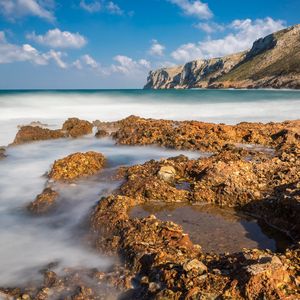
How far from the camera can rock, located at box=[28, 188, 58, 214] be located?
6470 mm

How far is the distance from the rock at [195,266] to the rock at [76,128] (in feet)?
39.5

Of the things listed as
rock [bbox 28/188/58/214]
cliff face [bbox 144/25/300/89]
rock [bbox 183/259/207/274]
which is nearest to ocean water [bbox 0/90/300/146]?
rock [bbox 28/188/58/214]

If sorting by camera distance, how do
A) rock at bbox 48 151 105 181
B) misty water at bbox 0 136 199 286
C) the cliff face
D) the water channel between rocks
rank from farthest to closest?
the cliff face
rock at bbox 48 151 105 181
the water channel between rocks
misty water at bbox 0 136 199 286

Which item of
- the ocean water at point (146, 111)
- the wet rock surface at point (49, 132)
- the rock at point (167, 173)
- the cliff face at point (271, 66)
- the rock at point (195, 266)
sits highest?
the cliff face at point (271, 66)

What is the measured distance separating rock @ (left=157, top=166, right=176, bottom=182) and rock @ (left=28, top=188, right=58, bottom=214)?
206 centimetres

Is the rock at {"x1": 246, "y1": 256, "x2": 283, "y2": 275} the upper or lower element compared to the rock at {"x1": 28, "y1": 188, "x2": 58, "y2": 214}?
upper

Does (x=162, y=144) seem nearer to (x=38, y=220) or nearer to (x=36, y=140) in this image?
(x=36, y=140)

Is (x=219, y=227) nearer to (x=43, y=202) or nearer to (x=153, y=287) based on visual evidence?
(x=153, y=287)

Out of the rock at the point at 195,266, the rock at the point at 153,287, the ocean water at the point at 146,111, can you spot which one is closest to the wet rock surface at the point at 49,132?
the ocean water at the point at 146,111

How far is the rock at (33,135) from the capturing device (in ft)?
45.2

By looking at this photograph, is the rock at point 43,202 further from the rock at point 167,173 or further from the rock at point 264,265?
the rock at point 264,265

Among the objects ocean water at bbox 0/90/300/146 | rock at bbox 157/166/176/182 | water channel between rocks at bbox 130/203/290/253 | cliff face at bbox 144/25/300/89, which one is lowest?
ocean water at bbox 0/90/300/146

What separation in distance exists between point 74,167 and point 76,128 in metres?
7.46

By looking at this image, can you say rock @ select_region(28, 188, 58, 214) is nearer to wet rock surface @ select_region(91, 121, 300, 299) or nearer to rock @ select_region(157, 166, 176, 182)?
wet rock surface @ select_region(91, 121, 300, 299)
